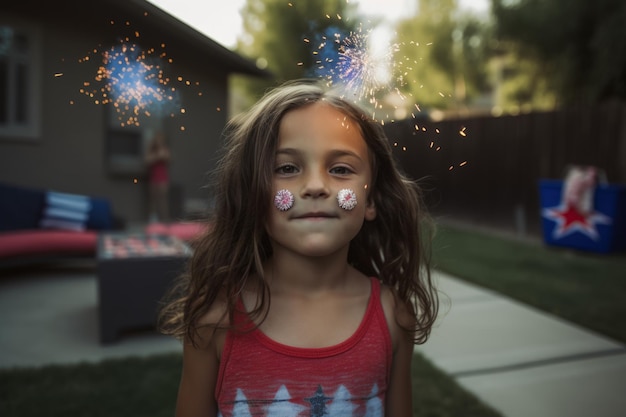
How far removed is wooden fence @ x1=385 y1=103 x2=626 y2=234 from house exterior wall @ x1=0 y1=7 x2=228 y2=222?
4403mm

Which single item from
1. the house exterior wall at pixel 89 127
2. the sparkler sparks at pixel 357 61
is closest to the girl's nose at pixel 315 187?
the sparkler sparks at pixel 357 61

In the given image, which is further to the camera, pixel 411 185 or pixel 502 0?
pixel 502 0

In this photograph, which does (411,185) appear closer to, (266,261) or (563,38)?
(266,261)

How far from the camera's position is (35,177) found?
644 cm

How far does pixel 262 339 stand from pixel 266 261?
0.22 m

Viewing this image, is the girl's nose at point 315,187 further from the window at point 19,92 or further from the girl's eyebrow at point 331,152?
the window at point 19,92

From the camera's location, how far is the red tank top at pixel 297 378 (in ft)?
3.92

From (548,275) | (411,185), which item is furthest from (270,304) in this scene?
(548,275)

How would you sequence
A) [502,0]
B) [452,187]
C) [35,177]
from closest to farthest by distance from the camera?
[35,177] < [452,187] < [502,0]

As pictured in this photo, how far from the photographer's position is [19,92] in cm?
631

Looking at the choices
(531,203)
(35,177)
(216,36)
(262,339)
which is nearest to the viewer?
(216,36)

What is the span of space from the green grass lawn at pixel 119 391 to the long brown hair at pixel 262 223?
1361 millimetres

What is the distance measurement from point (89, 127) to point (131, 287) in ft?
9.97

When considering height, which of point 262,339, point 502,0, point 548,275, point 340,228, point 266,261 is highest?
point 502,0
